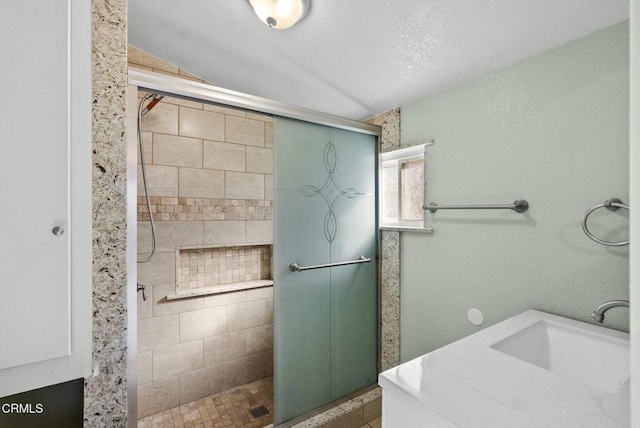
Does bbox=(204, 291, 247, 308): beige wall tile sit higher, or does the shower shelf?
the shower shelf

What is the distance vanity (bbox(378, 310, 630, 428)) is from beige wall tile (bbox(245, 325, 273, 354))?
162 centimetres

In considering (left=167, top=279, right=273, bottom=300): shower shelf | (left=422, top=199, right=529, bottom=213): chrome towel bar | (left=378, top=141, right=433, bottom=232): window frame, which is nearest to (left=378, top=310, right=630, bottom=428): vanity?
(left=422, top=199, right=529, bottom=213): chrome towel bar

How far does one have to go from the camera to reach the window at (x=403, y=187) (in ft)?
5.62

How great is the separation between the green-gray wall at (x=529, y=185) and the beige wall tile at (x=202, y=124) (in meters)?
1.37

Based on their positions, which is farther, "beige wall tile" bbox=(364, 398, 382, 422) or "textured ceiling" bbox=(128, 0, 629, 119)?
"beige wall tile" bbox=(364, 398, 382, 422)

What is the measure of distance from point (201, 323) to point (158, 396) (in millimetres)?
497

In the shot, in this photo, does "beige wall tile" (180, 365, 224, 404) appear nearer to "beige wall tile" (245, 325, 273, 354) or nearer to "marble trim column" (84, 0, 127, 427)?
"beige wall tile" (245, 325, 273, 354)

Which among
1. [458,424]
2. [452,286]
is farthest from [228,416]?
[458,424]

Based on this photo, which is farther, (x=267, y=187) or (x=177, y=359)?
(x=267, y=187)

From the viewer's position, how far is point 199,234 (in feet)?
6.54

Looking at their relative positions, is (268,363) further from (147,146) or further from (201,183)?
(147,146)

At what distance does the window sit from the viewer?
67.4 inches

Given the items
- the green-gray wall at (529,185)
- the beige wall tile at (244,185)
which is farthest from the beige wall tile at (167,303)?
the green-gray wall at (529,185)
